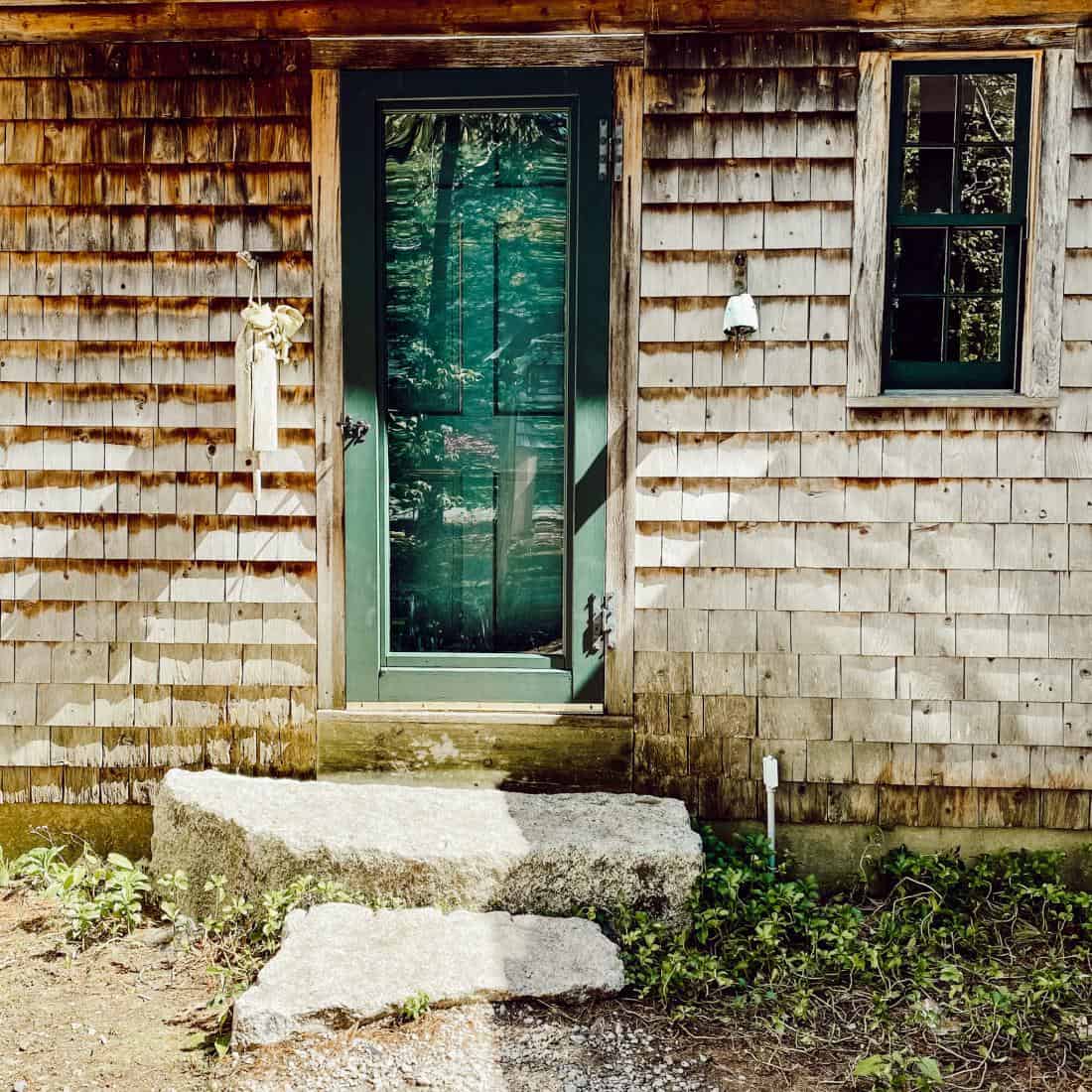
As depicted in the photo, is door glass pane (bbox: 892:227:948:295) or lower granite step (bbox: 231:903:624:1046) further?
door glass pane (bbox: 892:227:948:295)

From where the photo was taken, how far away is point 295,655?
3.94 metres

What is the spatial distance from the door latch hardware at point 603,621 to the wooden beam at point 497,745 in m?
0.29

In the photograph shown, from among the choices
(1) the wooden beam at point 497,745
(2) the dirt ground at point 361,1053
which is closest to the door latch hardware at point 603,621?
(1) the wooden beam at point 497,745

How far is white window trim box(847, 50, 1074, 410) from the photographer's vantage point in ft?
12.0

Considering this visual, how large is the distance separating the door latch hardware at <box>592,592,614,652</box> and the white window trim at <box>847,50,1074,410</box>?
46.5 inches

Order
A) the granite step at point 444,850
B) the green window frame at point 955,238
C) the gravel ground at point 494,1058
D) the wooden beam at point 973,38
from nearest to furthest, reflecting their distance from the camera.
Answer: the gravel ground at point 494,1058 → the granite step at point 444,850 → the wooden beam at point 973,38 → the green window frame at point 955,238

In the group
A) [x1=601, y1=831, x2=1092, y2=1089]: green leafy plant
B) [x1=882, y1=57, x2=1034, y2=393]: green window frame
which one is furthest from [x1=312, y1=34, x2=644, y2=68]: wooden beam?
[x1=601, y1=831, x2=1092, y2=1089]: green leafy plant

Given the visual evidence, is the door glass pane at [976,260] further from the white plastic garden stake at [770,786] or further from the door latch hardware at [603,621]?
the white plastic garden stake at [770,786]

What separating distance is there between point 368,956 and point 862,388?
261 cm

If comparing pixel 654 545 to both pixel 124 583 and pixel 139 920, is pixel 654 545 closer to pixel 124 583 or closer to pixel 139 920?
pixel 124 583

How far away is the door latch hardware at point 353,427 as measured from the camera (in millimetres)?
3877

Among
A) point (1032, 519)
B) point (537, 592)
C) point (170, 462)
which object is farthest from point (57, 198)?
point (1032, 519)

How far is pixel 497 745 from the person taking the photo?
12.8ft

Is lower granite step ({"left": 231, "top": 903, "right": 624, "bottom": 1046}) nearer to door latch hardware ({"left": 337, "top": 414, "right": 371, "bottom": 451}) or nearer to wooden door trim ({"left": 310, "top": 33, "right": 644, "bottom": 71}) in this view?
door latch hardware ({"left": 337, "top": 414, "right": 371, "bottom": 451})
